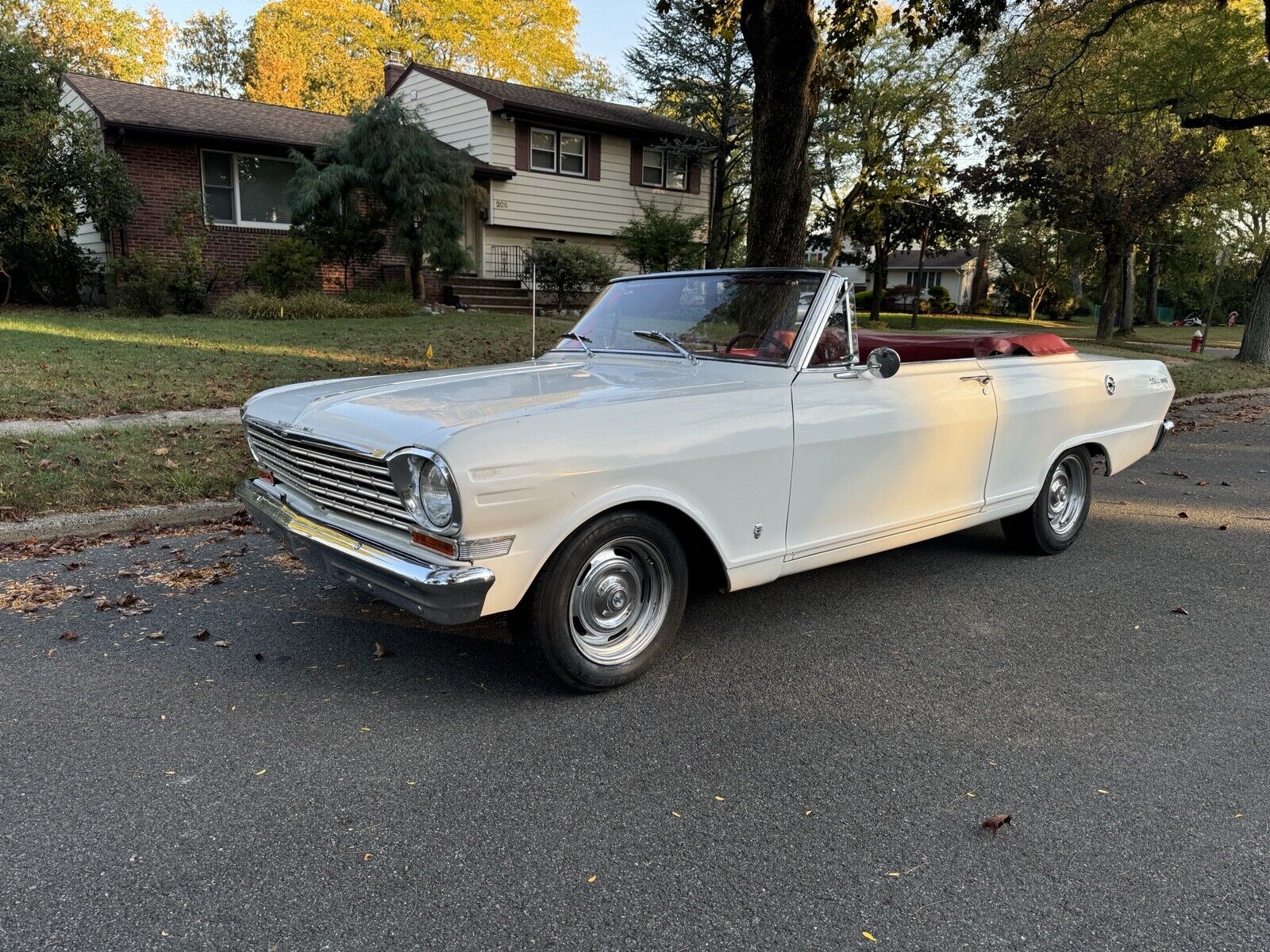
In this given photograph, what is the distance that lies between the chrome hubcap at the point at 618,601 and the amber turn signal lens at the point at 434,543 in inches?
19.7

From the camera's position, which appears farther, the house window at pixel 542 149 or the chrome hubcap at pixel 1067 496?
the house window at pixel 542 149

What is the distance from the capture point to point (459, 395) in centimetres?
351

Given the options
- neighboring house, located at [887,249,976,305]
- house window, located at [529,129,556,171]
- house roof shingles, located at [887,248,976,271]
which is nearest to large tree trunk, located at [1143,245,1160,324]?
neighboring house, located at [887,249,976,305]

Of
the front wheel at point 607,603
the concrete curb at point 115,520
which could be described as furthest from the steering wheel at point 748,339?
the concrete curb at point 115,520

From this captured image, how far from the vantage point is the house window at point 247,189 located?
18875 millimetres

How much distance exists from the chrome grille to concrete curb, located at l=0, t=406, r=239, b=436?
13.5 ft

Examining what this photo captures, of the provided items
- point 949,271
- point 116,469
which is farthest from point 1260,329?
point 949,271

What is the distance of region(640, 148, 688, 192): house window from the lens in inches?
993

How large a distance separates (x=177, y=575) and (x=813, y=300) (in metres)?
3.52

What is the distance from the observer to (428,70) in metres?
24.3

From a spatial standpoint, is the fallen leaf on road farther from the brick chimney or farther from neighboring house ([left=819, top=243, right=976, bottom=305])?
neighboring house ([left=819, top=243, right=976, bottom=305])

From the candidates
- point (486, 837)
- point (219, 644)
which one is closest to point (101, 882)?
point (486, 837)

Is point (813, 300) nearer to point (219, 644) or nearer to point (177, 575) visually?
point (219, 644)

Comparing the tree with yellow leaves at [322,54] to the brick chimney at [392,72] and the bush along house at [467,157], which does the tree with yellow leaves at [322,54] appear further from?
the bush along house at [467,157]
